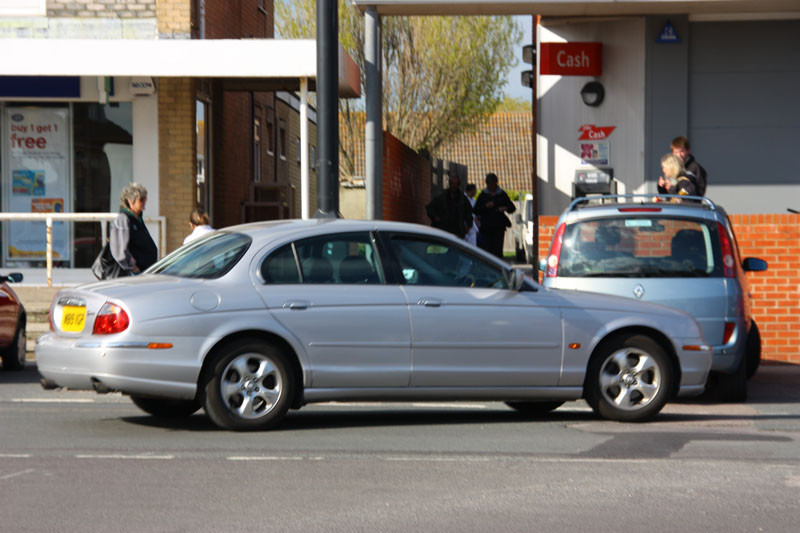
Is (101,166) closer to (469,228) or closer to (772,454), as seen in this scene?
(469,228)

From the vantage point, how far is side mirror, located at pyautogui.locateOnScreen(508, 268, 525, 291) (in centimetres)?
898

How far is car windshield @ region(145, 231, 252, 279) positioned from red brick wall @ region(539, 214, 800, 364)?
5.61 m

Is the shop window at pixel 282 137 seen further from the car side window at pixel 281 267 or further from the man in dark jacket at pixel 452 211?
the car side window at pixel 281 267

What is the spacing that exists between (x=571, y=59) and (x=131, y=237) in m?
8.21

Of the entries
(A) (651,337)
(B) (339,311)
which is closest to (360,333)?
(B) (339,311)

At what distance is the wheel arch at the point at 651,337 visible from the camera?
30.3 feet

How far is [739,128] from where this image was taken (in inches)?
687

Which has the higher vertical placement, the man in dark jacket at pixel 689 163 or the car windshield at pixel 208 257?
the man in dark jacket at pixel 689 163

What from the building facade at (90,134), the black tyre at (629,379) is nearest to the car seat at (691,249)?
the black tyre at (629,379)

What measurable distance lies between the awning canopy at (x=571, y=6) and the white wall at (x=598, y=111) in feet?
3.00

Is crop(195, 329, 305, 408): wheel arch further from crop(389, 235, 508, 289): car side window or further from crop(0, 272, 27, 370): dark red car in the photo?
crop(0, 272, 27, 370): dark red car

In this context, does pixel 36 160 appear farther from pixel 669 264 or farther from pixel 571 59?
pixel 669 264

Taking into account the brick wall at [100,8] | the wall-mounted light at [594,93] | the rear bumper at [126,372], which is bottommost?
the rear bumper at [126,372]

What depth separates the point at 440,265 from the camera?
29.7 feet
